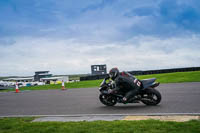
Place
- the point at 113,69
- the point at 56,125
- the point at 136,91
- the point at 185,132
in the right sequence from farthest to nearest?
the point at 113,69 → the point at 136,91 → the point at 56,125 → the point at 185,132

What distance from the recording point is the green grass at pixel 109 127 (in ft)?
16.8

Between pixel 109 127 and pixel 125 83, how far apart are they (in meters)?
3.90

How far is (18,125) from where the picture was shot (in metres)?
6.57

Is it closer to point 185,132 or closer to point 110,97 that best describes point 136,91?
point 110,97

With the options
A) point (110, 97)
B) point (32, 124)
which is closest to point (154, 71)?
point (110, 97)

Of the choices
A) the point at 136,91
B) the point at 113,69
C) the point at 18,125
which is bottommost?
the point at 18,125

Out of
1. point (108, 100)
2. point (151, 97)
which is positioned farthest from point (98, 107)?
point (151, 97)

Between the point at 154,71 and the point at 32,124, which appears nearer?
the point at 32,124

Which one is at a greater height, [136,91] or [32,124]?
[136,91]

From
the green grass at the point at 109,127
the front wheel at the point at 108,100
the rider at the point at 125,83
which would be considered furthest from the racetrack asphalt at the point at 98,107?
the green grass at the point at 109,127

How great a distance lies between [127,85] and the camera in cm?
931

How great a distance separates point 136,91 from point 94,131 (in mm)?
4159

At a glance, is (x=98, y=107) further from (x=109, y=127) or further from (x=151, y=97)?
(x=109, y=127)

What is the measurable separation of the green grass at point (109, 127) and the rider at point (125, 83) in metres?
3.15
